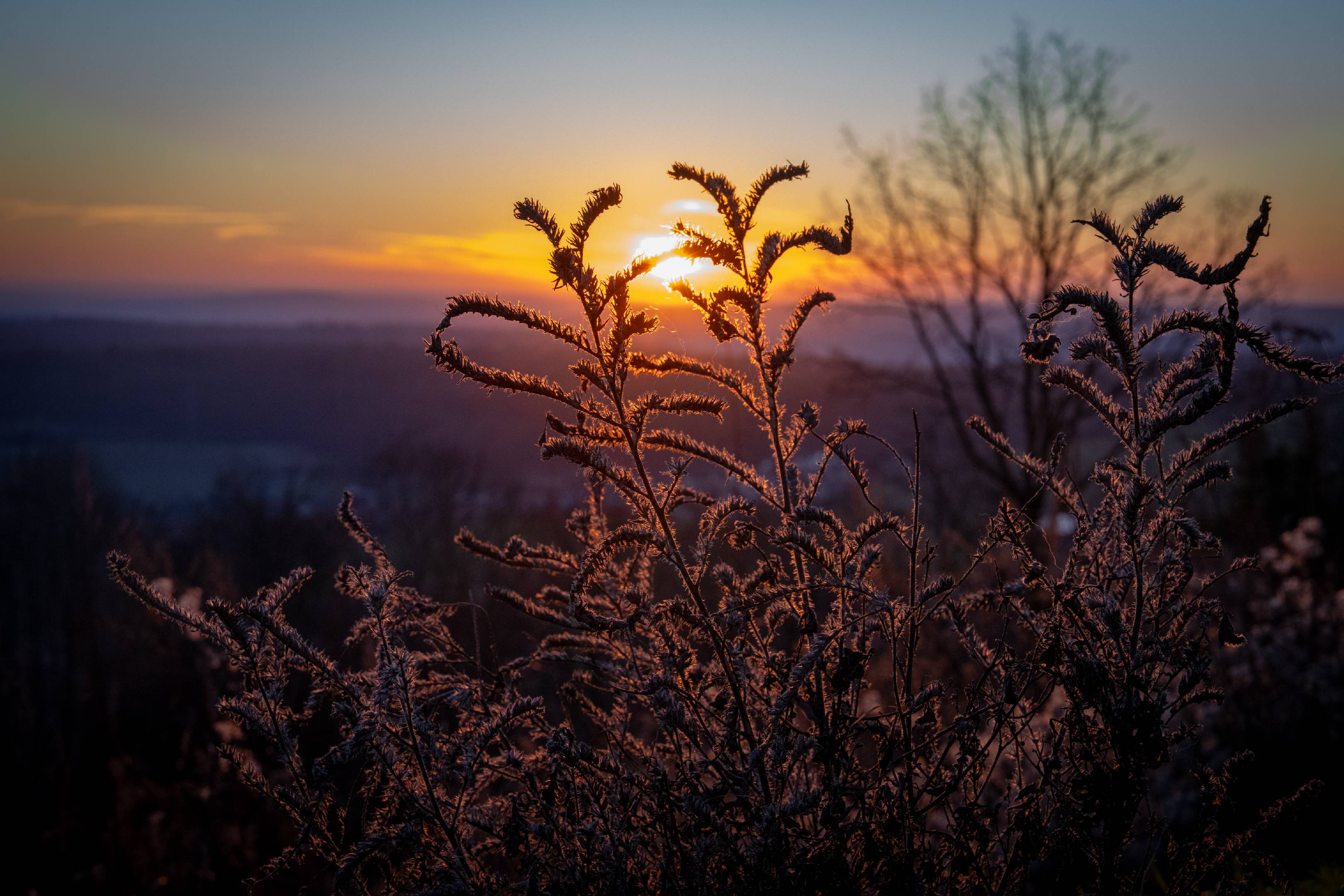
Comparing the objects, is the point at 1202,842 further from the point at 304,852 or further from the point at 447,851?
the point at 304,852

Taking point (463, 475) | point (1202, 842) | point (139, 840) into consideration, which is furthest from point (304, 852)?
point (463, 475)

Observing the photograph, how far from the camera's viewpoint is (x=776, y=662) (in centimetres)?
191

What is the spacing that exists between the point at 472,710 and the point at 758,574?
2.53ft

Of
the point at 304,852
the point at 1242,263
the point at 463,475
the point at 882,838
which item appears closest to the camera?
the point at 1242,263

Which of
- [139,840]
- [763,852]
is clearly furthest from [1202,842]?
[139,840]

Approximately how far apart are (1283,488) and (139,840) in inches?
727

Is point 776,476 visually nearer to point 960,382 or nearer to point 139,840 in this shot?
point 139,840

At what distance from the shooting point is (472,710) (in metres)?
2.09

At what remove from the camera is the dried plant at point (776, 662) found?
1.71 m

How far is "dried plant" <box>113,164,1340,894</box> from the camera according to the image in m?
1.71

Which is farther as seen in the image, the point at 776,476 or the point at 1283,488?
A: the point at 1283,488

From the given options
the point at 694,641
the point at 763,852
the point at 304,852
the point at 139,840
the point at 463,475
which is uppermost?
the point at 694,641

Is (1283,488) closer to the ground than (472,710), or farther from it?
closer to the ground

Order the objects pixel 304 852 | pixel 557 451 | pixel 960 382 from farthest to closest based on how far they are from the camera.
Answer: pixel 960 382
pixel 304 852
pixel 557 451
